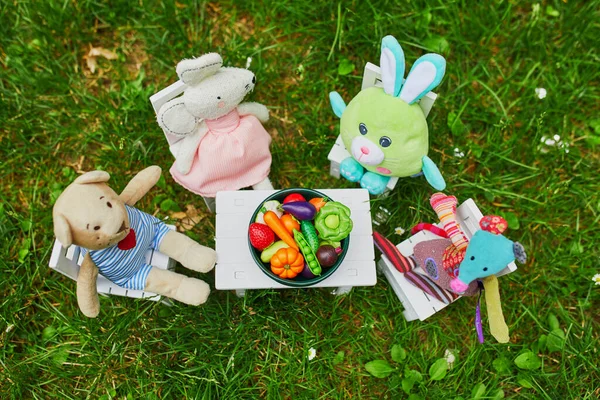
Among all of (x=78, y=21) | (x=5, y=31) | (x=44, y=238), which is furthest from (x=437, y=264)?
(x=5, y=31)

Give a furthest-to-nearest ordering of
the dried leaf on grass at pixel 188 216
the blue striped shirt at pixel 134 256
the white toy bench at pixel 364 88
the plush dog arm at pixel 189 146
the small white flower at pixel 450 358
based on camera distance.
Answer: the dried leaf on grass at pixel 188 216
the small white flower at pixel 450 358
the plush dog arm at pixel 189 146
the white toy bench at pixel 364 88
the blue striped shirt at pixel 134 256

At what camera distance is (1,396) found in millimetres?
2000

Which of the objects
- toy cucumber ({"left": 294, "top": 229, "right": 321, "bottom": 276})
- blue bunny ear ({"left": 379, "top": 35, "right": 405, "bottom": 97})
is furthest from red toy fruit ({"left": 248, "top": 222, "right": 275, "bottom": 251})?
blue bunny ear ({"left": 379, "top": 35, "right": 405, "bottom": 97})

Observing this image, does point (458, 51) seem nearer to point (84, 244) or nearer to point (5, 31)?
point (84, 244)

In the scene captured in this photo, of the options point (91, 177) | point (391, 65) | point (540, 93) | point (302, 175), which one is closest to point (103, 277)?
point (91, 177)

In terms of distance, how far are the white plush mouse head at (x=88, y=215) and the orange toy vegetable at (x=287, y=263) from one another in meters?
0.53

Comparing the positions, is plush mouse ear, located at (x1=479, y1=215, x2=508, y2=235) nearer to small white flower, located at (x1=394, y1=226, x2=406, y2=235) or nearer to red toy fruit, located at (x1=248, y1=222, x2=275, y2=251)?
small white flower, located at (x1=394, y1=226, x2=406, y2=235)

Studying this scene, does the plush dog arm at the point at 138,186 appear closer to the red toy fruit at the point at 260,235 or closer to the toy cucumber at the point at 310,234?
the red toy fruit at the point at 260,235

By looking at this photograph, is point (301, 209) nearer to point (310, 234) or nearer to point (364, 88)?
point (310, 234)

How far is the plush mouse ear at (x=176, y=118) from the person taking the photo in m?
1.84

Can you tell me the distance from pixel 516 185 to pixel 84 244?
1860 mm

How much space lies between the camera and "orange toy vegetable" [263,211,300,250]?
5.46ft

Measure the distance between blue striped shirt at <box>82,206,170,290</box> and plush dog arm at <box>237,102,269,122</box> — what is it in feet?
1.82

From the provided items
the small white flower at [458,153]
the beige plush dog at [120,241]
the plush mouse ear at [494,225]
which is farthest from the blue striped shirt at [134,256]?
the small white flower at [458,153]
